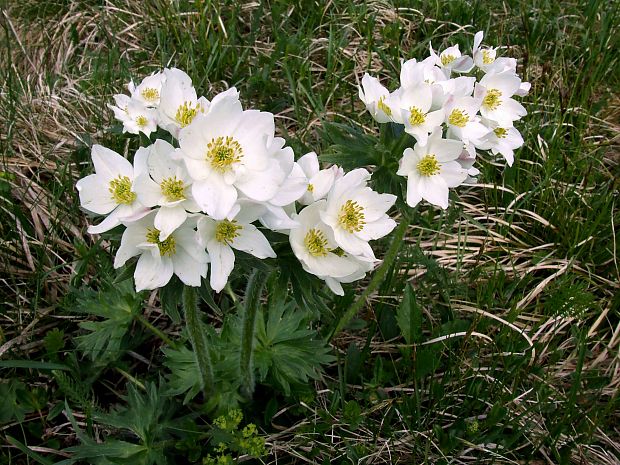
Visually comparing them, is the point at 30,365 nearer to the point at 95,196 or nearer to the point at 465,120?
the point at 95,196

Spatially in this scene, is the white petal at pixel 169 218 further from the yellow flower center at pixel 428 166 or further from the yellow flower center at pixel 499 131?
the yellow flower center at pixel 499 131

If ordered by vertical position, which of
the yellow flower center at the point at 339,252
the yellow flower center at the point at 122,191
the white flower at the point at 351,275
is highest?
the yellow flower center at the point at 122,191

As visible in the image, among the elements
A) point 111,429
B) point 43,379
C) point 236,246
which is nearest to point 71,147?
point 43,379

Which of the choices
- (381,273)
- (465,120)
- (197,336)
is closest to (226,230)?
(197,336)

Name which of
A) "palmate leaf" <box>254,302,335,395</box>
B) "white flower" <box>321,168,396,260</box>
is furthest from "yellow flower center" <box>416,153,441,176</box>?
"palmate leaf" <box>254,302,335,395</box>

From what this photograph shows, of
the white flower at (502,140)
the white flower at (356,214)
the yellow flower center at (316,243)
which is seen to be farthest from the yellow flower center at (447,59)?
the yellow flower center at (316,243)

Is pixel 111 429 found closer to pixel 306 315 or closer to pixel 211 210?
pixel 306 315

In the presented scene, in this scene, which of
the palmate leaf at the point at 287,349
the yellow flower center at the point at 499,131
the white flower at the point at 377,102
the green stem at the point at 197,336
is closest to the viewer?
the green stem at the point at 197,336
